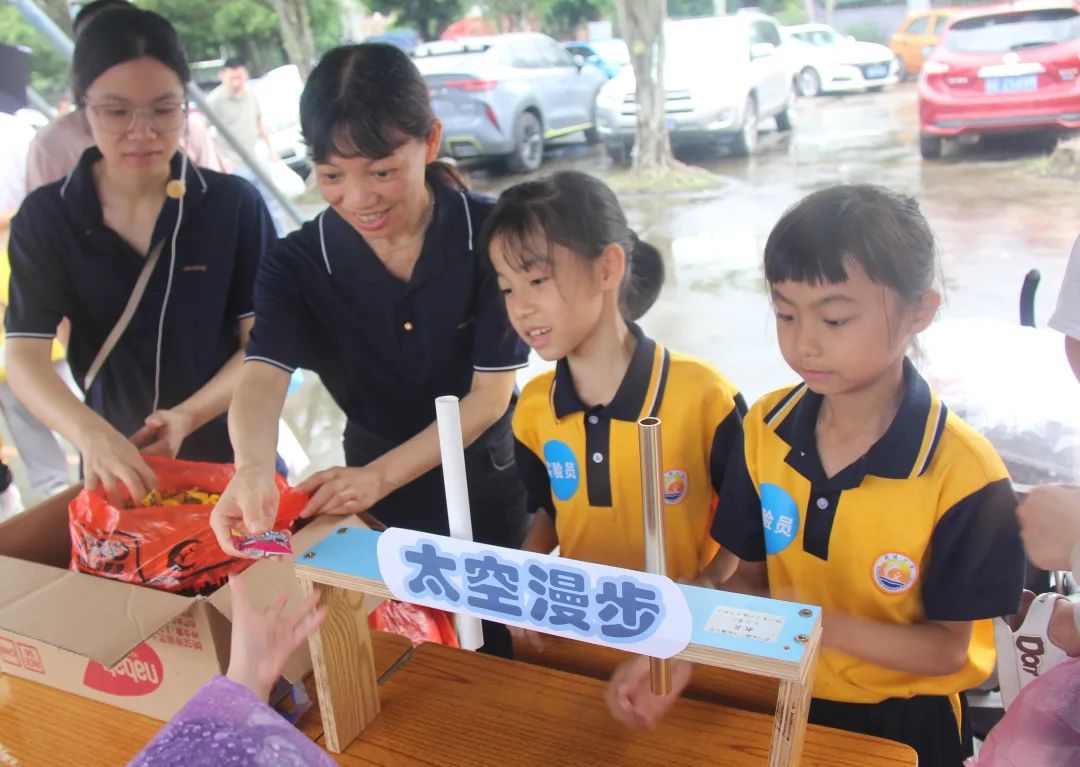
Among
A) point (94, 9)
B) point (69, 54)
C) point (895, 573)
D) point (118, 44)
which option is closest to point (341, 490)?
point (895, 573)

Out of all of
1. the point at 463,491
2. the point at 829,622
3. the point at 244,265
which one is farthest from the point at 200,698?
the point at 244,265

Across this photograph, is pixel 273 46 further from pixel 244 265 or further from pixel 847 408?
pixel 847 408

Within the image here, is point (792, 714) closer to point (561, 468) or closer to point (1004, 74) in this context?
point (561, 468)

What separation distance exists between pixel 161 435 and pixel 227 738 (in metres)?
0.92

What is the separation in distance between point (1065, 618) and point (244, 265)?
135 cm

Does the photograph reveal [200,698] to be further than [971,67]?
No

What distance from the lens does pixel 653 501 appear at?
659 millimetres

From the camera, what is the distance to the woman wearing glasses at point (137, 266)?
1.39 m

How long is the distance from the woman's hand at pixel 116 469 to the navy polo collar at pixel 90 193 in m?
0.44

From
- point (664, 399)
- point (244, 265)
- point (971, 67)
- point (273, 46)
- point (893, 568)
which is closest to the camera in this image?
point (893, 568)

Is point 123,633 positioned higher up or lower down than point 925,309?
lower down

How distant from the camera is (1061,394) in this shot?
1.48 metres

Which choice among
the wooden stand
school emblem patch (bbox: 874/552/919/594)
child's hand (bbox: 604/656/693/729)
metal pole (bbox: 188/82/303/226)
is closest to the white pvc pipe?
the wooden stand

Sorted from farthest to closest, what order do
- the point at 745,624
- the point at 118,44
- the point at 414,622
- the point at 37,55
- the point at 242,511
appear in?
the point at 37,55 < the point at 118,44 < the point at 414,622 < the point at 242,511 < the point at 745,624
